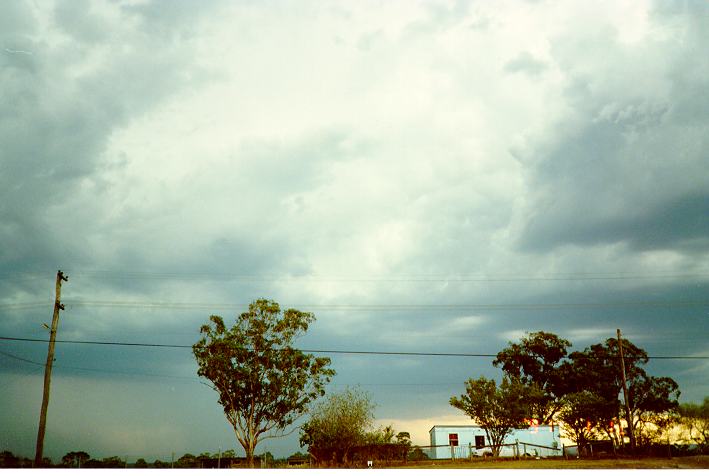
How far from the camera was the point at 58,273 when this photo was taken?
3061 cm

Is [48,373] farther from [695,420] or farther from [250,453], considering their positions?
[695,420]

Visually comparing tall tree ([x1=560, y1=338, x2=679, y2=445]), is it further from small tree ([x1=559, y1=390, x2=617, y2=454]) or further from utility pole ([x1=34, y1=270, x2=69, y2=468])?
utility pole ([x1=34, y1=270, x2=69, y2=468])

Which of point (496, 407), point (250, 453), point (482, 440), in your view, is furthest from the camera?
point (482, 440)

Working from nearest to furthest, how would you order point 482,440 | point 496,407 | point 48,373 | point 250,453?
1. point 48,373
2. point 250,453
3. point 496,407
4. point 482,440

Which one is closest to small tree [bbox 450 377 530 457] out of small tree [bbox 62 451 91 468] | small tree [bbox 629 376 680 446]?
small tree [bbox 629 376 680 446]

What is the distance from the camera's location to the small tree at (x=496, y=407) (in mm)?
47781

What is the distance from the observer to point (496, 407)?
47.9m

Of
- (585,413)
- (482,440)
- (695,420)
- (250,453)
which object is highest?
(585,413)

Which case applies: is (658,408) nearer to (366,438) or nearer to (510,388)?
(510,388)

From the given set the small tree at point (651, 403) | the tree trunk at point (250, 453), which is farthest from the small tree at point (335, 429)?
the small tree at point (651, 403)

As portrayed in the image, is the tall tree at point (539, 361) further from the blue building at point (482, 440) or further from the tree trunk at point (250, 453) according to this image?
the tree trunk at point (250, 453)

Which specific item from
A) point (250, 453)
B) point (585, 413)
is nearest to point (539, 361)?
point (585, 413)
